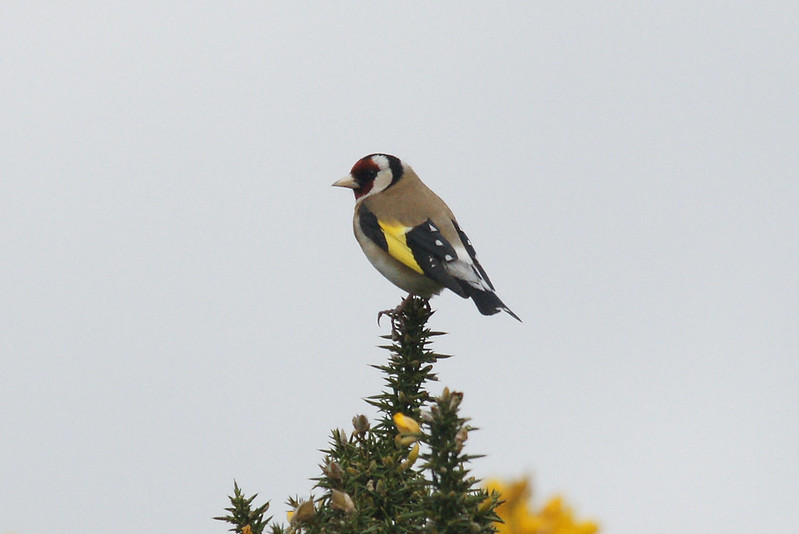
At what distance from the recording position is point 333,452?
2.96 m

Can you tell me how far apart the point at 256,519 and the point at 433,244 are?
4147 millimetres

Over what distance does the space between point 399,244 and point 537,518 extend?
14.9 feet

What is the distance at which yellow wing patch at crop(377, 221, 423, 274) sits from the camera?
666 cm

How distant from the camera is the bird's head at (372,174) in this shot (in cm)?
816

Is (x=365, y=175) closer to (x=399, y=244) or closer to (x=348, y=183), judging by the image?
(x=348, y=183)

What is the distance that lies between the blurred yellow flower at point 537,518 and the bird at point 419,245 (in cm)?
358

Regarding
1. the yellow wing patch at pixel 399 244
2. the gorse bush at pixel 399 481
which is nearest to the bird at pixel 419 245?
the yellow wing patch at pixel 399 244

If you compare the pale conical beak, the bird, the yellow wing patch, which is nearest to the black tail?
the bird

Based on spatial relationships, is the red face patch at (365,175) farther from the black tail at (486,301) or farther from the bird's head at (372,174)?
the black tail at (486,301)

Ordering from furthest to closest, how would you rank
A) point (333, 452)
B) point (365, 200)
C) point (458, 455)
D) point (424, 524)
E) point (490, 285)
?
point (365, 200)
point (490, 285)
point (333, 452)
point (424, 524)
point (458, 455)

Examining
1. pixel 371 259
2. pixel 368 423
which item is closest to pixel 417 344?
pixel 368 423

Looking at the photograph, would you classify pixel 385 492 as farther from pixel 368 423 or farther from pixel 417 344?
pixel 417 344

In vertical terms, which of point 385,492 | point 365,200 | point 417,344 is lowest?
point 385,492

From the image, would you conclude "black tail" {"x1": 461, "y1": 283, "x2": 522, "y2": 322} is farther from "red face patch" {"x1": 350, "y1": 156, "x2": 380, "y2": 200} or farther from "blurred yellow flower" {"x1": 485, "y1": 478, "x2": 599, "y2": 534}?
"blurred yellow flower" {"x1": 485, "y1": 478, "x2": 599, "y2": 534}
